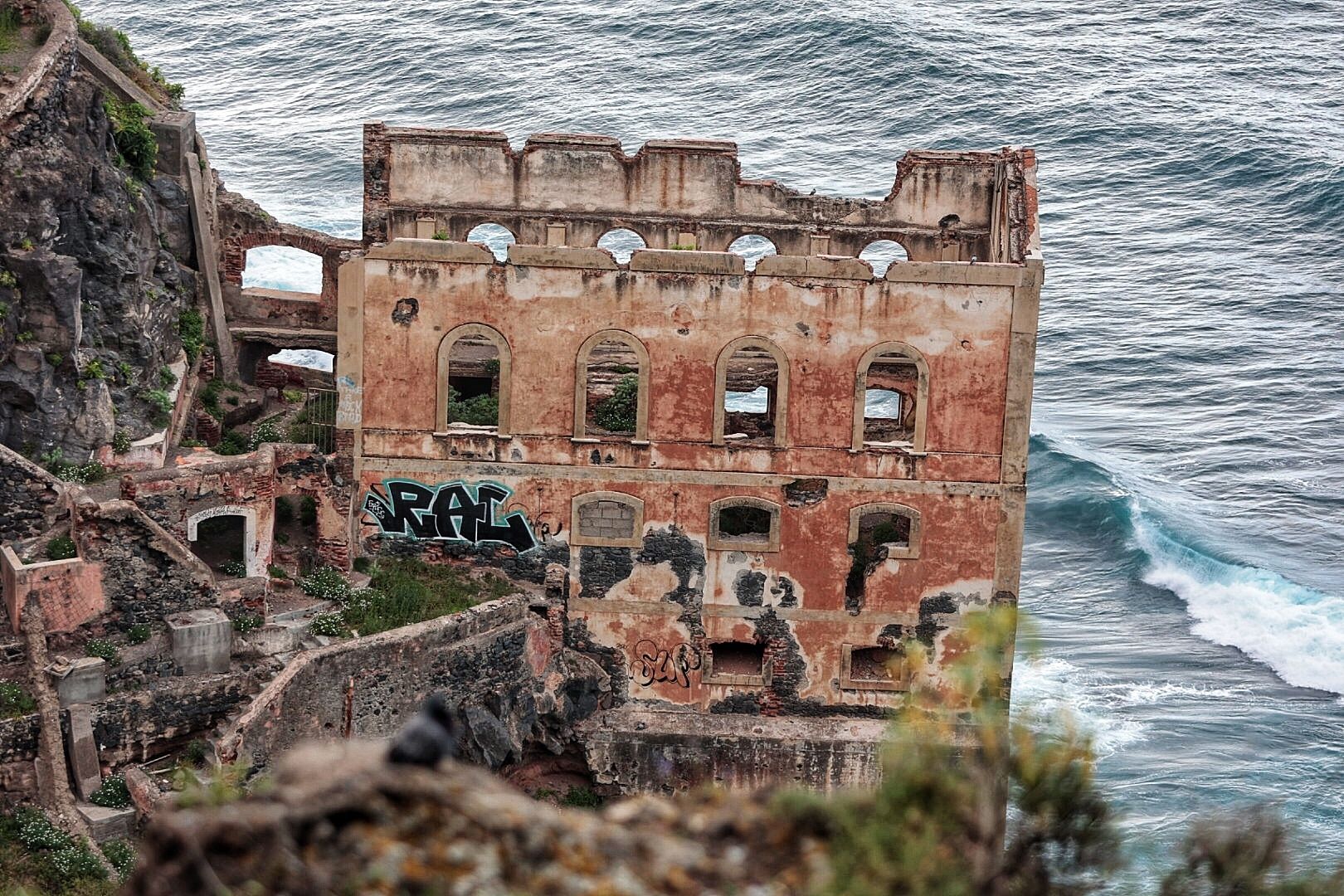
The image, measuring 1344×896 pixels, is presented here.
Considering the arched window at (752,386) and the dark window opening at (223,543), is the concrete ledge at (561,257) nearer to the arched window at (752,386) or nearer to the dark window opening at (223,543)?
the arched window at (752,386)

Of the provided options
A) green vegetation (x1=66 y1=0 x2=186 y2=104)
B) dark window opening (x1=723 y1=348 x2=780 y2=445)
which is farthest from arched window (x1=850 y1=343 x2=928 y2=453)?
green vegetation (x1=66 y1=0 x2=186 y2=104)

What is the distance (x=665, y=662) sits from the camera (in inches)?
1807

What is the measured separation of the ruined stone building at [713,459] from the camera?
43750 millimetres

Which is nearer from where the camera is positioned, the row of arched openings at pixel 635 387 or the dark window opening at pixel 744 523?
the row of arched openings at pixel 635 387

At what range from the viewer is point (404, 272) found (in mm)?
44031

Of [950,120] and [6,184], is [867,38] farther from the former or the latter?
[6,184]

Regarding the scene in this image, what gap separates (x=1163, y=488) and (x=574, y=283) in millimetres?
35080

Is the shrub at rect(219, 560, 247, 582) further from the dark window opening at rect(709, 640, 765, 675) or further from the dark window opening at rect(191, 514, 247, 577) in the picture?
the dark window opening at rect(709, 640, 765, 675)

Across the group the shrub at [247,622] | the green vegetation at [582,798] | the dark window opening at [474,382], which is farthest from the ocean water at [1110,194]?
the shrub at [247,622]

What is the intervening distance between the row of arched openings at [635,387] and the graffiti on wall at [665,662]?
15.7 ft

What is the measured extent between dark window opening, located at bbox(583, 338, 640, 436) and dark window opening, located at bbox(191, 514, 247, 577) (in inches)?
308

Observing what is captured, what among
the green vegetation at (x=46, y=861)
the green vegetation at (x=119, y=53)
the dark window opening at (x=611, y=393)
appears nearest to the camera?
the green vegetation at (x=46, y=861)

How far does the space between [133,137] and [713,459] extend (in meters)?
16.7

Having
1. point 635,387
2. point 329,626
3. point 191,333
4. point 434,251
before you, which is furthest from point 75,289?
point 635,387
